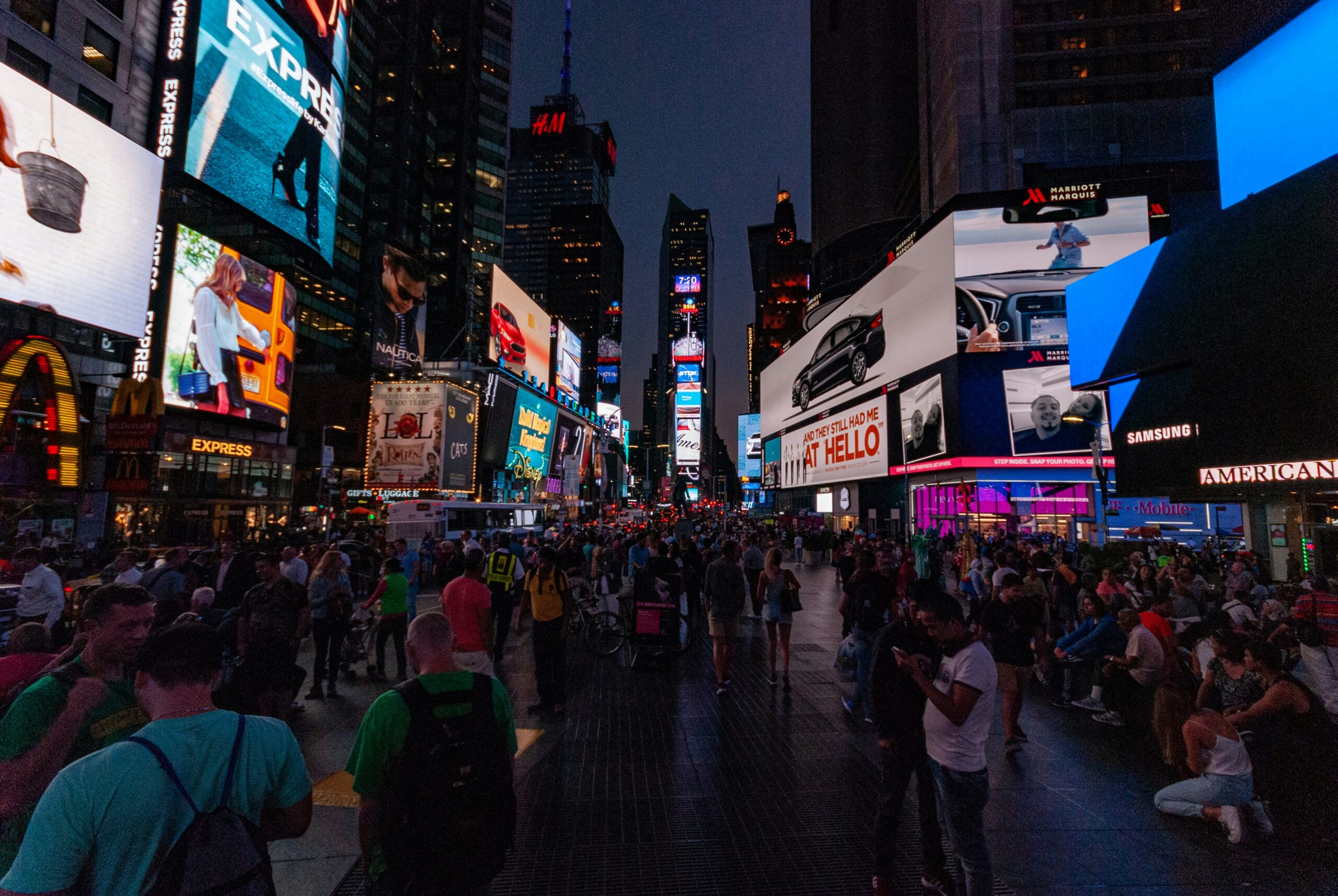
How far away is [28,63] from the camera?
22188mm

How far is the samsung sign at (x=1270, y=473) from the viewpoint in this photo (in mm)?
9562

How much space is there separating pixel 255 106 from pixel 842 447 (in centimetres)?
3924

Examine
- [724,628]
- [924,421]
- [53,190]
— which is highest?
[53,190]

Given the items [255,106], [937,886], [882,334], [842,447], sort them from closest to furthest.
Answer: [937,886], [255,106], [882,334], [842,447]

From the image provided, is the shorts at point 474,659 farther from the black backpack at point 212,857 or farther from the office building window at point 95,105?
the office building window at point 95,105

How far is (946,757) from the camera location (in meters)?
3.62

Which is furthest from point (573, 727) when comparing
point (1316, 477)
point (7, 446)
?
point (7, 446)

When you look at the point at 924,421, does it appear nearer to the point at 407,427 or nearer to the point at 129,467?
the point at 407,427

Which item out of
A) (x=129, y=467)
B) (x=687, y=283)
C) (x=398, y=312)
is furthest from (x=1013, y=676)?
(x=687, y=283)

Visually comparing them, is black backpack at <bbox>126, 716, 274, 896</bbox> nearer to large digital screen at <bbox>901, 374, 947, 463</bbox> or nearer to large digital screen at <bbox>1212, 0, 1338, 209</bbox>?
large digital screen at <bbox>1212, 0, 1338, 209</bbox>

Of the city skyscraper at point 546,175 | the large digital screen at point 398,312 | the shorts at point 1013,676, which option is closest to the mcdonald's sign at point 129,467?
the large digital screen at point 398,312

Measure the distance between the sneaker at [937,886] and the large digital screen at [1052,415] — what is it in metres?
30.2

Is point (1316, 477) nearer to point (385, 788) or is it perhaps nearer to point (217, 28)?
point (385, 788)

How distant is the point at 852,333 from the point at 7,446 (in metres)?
43.1
